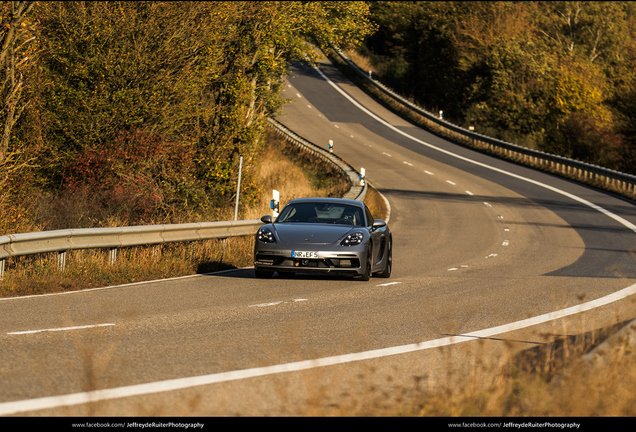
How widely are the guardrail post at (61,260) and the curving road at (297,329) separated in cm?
133

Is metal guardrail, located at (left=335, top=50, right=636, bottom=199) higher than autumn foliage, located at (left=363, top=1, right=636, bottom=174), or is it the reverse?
autumn foliage, located at (left=363, top=1, right=636, bottom=174)

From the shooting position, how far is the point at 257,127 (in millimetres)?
24938

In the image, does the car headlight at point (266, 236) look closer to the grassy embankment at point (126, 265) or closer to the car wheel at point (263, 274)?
the car wheel at point (263, 274)

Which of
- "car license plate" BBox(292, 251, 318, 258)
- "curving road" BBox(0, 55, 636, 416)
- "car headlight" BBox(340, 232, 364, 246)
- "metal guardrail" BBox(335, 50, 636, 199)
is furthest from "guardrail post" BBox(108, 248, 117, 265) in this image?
"metal guardrail" BBox(335, 50, 636, 199)

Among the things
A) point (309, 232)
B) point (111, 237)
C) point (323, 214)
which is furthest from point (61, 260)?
point (323, 214)

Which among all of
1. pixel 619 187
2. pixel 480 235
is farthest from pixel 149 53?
pixel 619 187

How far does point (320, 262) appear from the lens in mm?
13125

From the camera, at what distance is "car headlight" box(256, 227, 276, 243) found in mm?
13391

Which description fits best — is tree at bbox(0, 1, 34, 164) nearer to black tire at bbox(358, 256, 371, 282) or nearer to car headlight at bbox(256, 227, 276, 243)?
car headlight at bbox(256, 227, 276, 243)

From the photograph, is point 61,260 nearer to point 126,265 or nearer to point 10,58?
point 126,265

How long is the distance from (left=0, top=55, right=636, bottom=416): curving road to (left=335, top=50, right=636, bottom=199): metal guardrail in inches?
533

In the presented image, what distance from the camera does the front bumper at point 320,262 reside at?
13.1 meters

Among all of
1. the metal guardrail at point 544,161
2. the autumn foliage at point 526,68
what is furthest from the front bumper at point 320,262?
the autumn foliage at point 526,68
